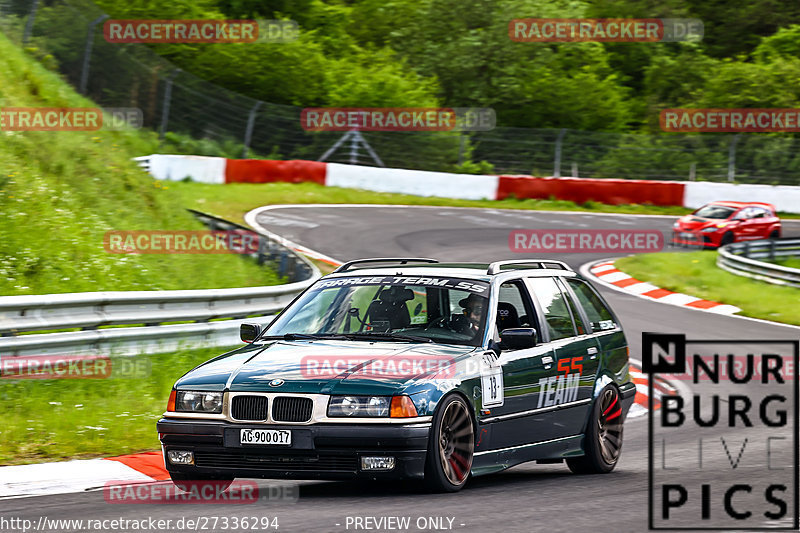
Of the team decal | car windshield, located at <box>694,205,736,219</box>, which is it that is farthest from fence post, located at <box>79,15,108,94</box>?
the team decal

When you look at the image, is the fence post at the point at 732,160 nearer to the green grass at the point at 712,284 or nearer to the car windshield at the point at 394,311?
the green grass at the point at 712,284

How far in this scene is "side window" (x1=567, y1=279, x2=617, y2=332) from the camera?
8.95m

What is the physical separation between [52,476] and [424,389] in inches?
99.8

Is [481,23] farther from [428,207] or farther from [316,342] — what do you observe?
[316,342]

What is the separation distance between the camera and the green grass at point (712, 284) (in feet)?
67.7

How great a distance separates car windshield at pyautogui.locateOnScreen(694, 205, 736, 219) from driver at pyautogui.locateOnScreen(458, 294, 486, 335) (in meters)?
22.2

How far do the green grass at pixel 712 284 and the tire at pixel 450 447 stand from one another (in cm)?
1423

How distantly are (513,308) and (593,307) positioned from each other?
1282mm

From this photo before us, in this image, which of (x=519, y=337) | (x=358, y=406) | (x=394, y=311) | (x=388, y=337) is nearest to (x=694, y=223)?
(x=394, y=311)

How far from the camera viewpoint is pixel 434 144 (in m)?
35.1
